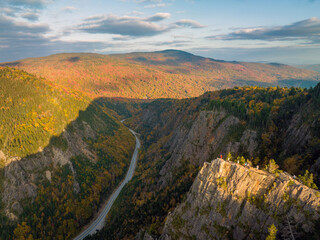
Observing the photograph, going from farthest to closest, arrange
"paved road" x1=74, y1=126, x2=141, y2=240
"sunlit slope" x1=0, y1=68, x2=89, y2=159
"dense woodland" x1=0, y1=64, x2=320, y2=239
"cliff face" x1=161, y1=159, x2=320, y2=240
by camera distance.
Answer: "sunlit slope" x1=0, y1=68, x2=89, y2=159
"paved road" x1=74, y1=126, x2=141, y2=240
"dense woodland" x1=0, y1=64, x2=320, y2=239
"cliff face" x1=161, y1=159, x2=320, y2=240

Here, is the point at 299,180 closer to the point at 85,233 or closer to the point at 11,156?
the point at 85,233

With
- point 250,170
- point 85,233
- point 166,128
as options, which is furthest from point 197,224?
point 166,128

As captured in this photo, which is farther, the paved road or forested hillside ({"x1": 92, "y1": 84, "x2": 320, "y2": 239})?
the paved road

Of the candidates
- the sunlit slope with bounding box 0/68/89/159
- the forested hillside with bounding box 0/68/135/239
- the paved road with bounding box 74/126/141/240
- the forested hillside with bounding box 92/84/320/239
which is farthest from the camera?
the sunlit slope with bounding box 0/68/89/159

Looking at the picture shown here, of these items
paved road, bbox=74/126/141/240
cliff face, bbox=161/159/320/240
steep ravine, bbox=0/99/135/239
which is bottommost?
paved road, bbox=74/126/141/240

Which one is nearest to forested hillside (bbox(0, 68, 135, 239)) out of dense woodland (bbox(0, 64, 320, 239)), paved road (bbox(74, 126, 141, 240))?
dense woodland (bbox(0, 64, 320, 239))

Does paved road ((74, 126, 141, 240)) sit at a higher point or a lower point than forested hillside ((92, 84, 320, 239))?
lower

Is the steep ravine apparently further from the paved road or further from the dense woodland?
the paved road

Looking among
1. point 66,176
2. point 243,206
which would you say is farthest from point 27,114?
point 243,206
